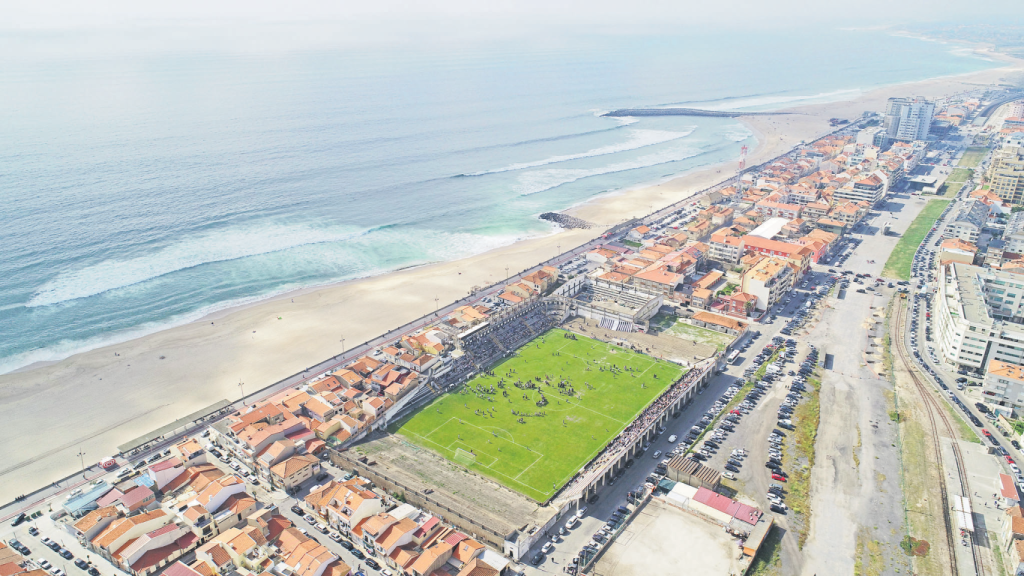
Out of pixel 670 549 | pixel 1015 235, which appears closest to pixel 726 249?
pixel 1015 235

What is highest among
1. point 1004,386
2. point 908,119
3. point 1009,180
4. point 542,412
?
point 908,119

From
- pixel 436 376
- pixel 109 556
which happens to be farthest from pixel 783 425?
pixel 109 556

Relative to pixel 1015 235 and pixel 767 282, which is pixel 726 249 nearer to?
pixel 767 282

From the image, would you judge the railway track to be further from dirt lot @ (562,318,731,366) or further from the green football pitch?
the green football pitch

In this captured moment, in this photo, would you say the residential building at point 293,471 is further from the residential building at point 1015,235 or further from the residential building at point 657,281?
the residential building at point 1015,235

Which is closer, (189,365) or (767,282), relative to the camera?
(189,365)

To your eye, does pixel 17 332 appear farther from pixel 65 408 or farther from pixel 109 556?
pixel 109 556
